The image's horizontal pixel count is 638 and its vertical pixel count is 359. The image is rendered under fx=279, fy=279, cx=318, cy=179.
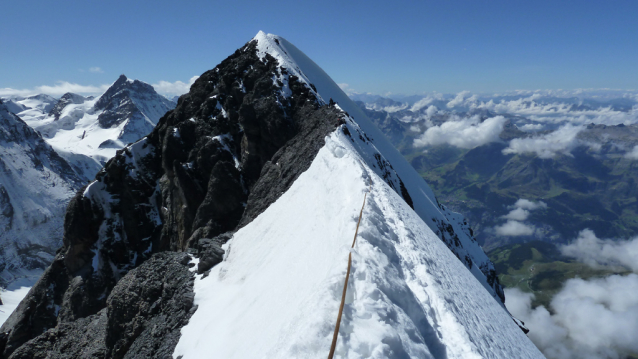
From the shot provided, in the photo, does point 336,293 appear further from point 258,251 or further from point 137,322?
point 137,322

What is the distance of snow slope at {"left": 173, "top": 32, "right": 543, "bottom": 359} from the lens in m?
7.73

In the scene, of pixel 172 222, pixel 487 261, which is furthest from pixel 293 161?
pixel 487 261

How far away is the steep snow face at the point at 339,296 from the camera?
766 centimetres

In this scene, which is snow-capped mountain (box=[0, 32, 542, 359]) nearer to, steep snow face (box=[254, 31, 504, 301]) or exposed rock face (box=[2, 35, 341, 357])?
exposed rock face (box=[2, 35, 341, 357])

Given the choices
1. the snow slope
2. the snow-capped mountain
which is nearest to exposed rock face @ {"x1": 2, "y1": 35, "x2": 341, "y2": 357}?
the snow-capped mountain

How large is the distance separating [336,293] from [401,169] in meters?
43.0

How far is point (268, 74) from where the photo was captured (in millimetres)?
41562

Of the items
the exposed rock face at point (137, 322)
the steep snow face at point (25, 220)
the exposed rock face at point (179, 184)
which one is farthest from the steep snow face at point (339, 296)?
the steep snow face at point (25, 220)

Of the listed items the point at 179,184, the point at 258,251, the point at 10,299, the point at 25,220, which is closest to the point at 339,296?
the point at 258,251

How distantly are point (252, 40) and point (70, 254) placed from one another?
1842 inches

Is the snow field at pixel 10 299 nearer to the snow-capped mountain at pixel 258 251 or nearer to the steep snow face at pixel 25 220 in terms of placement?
the steep snow face at pixel 25 220

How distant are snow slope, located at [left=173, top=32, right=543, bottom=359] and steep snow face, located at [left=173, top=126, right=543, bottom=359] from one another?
0.14ft

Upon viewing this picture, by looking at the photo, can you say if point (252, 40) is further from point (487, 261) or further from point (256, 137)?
point (487, 261)

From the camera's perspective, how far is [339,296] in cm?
838
